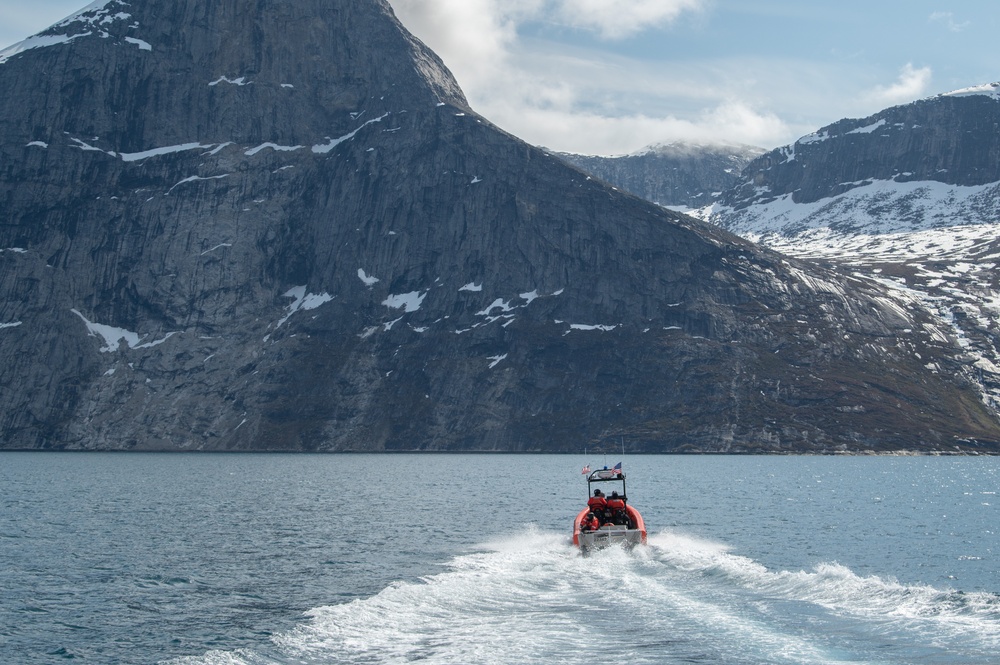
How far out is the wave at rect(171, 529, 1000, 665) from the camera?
37906 mm

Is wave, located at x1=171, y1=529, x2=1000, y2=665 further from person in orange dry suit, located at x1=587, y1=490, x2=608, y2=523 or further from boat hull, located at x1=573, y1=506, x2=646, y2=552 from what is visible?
person in orange dry suit, located at x1=587, y1=490, x2=608, y2=523

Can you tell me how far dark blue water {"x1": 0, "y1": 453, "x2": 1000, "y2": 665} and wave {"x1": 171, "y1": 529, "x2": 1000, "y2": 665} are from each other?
0.16 m

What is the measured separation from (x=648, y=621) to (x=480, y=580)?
13476 mm

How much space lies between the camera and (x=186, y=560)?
6125 cm

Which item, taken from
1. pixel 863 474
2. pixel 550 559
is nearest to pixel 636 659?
pixel 550 559

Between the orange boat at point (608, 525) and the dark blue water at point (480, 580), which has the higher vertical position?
the orange boat at point (608, 525)

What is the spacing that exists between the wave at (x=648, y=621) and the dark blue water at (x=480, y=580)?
0.52 feet

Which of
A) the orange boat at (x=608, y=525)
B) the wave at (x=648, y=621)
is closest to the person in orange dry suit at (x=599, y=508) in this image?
the orange boat at (x=608, y=525)

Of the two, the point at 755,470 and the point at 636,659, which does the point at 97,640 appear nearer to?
the point at 636,659

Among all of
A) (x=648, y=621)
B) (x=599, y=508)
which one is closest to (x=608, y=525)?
(x=599, y=508)

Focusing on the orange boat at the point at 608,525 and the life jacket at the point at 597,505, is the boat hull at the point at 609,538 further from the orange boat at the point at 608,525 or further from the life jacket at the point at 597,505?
the life jacket at the point at 597,505

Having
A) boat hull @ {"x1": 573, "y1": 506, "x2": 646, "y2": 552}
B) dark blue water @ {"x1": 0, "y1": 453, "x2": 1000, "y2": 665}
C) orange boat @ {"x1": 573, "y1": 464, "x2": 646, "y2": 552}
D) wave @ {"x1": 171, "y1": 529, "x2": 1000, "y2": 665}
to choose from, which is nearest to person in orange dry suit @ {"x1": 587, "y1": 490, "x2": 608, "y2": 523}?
orange boat @ {"x1": 573, "y1": 464, "x2": 646, "y2": 552}

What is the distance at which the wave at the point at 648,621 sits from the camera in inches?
1492

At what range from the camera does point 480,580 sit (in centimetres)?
5559
